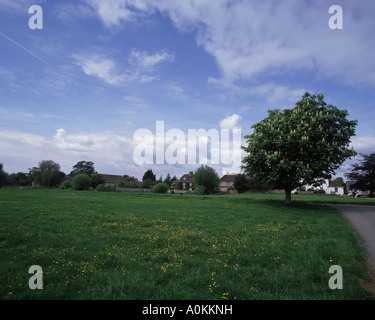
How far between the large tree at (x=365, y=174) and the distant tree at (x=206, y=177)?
1373 inches

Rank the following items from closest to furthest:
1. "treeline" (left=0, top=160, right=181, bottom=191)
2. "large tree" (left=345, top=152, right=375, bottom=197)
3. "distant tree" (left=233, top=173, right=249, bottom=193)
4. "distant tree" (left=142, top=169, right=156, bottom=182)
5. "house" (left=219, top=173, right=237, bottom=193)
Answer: "large tree" (left=345, top=152, right=375, bottom=197)
"treeline" (left=0, top=160, right=181, bottom=191)
"distant tree" (left=233, top=173, right=249, bottom=193)
"house" (left=219, top=173, right=237, bottom=193)
"distant tree" (left=142, top=169, right=156, bottom=182)

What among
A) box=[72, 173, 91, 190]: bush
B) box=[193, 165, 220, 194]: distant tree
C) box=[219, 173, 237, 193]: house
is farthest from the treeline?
box=[219, 173, 237, 193]: house

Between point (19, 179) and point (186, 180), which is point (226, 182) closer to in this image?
point (186, 180)

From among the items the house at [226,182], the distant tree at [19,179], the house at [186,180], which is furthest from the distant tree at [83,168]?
the house at [226,182]

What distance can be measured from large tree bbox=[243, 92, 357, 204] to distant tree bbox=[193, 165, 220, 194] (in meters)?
41.4

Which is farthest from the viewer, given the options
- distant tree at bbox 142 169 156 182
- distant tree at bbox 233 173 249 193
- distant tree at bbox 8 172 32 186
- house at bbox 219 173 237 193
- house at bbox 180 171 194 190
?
house at bbox 180 171 194 190

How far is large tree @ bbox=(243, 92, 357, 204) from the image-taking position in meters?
22.5

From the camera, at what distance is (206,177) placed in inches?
2662

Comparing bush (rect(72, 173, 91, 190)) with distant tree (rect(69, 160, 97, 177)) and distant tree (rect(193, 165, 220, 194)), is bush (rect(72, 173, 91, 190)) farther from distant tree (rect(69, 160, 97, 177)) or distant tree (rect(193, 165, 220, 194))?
distant tree (rect(69, 160, 97, 177))

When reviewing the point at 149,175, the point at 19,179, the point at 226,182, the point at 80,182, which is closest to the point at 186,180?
the point at 149,175

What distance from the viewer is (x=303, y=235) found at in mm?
10945

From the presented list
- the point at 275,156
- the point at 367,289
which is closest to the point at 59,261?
the point at 367,289

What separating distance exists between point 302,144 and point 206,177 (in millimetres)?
46195
